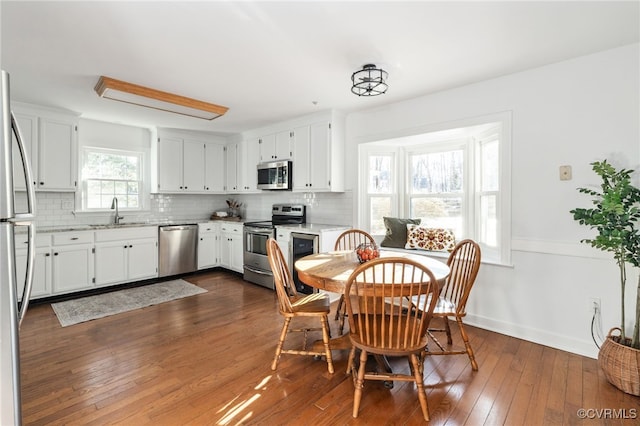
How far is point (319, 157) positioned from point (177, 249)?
9.18ft

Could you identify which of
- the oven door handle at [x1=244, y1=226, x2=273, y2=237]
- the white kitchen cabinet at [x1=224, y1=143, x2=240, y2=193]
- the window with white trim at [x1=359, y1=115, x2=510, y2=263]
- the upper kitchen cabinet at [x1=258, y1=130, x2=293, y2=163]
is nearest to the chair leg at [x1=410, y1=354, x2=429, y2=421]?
the window with white trim at [x1=359, y1=115, x2=510, y2=263]

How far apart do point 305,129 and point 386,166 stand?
1268 mm

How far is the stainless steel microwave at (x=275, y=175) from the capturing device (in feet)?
15.1

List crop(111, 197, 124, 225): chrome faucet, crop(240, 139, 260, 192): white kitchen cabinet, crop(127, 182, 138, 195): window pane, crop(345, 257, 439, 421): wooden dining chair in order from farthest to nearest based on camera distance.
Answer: crop(240, 139, 260, 192): white kitchen cabinet < crop(127, 182, 138, 195): window pane < crop(111, 197, 124, 225): chrome faucet < crop(345, 257, 439, 421): wooden dining chair

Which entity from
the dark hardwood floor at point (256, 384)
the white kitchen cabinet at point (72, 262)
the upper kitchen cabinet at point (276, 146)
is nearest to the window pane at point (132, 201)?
the white kitchen cabinet at point (72, 262)

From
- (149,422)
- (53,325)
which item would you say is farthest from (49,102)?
(149,422)

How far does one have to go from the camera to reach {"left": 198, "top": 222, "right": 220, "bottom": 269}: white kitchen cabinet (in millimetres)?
5302

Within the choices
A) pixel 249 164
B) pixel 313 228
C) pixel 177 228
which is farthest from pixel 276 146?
pixel 177 228

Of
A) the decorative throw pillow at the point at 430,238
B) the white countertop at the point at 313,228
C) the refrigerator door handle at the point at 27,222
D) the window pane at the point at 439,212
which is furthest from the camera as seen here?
the white countertop at the point at 313,228

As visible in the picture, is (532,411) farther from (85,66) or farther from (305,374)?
(85,66)

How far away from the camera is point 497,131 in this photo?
3234mm

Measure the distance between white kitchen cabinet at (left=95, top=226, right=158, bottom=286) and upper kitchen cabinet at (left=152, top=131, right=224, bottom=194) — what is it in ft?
2.87

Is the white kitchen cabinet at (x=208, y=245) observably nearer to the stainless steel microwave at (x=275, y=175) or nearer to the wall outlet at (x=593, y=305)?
the stainless steel microwave at (x=275, y=175)

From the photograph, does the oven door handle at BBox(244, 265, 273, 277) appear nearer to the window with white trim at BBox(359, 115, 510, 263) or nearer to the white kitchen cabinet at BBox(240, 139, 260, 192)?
the white kitchen cabinet at BBox(240, 139, 260, 192)
